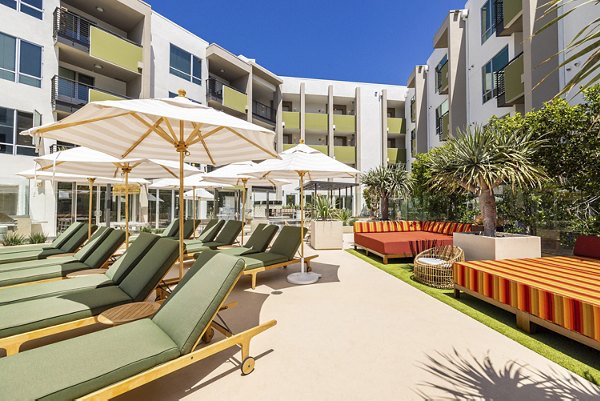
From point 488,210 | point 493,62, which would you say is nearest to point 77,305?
point 488,210

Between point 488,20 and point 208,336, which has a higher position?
point 488,20

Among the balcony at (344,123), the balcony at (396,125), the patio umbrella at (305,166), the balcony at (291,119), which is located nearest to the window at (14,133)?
the patio umbrella at (305,166)

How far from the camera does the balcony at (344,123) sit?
2792 cm

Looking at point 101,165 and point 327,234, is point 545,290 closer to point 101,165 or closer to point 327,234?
point 327,234

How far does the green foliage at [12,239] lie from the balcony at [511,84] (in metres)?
20.1

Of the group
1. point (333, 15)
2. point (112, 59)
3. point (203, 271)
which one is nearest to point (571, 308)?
point (203, 271)

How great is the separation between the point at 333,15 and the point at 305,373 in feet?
74.6

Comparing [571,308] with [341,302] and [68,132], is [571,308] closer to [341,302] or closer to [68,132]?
[341,302]

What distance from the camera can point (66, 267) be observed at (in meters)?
5.11

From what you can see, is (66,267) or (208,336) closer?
(208,336)

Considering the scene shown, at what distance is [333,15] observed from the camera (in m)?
20.1

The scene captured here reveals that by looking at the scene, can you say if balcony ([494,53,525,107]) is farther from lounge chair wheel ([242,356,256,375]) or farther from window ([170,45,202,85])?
window ([170,45,202,85])

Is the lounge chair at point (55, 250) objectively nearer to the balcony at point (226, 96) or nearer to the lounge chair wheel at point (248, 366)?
the lounge chair wheel at point (248, 366)

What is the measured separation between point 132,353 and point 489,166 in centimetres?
690
